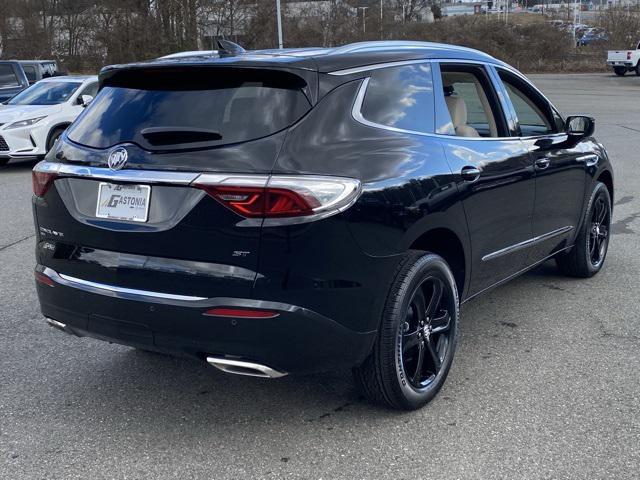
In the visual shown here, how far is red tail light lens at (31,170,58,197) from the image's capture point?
3.79 metres

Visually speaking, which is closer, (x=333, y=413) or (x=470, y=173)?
(x=333, y=413)

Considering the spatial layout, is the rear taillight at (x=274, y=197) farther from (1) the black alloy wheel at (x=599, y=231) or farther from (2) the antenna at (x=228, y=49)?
(1) the black alloy wheel at (x=599, y=231)

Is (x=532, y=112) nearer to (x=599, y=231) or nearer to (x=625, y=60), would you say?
(x=599, y=231)

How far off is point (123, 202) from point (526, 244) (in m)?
2.70

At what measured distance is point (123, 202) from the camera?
3.50 metres

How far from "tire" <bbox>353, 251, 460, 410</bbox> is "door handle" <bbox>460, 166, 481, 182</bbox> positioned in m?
0.48

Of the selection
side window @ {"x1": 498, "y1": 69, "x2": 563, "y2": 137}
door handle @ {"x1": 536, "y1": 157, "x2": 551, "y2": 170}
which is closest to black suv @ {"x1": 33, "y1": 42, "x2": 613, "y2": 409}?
door handle @ {"x1": 536, "y1": 157, "x2": 551, "y2": 170}

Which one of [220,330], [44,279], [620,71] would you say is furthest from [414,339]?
[620,71]

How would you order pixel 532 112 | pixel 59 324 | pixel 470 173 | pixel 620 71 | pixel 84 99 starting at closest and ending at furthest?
pixel 59 324 → pixel 470 173 → pixel 532 112 → pixel 84 99 → pixel 620 71

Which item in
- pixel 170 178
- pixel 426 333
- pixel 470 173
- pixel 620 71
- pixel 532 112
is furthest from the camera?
pixel 620 71

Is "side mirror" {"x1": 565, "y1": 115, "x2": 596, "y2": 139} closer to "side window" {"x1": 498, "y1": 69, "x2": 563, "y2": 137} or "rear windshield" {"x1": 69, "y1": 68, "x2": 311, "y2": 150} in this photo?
"side window" {"x1": 498, "y1": 69, "x2": 563, "y2": 137}

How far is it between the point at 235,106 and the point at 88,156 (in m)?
0.76

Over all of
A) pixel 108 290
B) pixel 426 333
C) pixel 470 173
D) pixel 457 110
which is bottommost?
pixel 426 333

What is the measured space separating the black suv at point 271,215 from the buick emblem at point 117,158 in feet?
0.04
